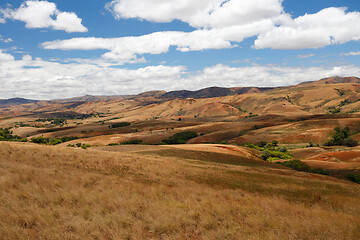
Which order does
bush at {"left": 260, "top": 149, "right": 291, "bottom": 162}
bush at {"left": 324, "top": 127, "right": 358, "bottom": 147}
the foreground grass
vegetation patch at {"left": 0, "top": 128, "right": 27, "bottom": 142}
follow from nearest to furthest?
the foreground grass < bush at {"left": 260, "top": 149, "right": 291, "bottom": 162} < bush at {"left": 324, "top": 127, "right": 358, "bottom": 147} < vegetation patch at {"left": 0, "top": 128, "right": 27, "bottom": 142}

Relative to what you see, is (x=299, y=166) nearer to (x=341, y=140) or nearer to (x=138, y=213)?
(x=138, y=213)

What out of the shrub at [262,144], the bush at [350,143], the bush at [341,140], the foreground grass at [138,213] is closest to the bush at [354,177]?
the foreground grass at [138,213]

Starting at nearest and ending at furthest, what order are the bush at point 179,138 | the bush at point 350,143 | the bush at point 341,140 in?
the bush at point 350,143, the bush at point 341,140, the bush at point 179,138

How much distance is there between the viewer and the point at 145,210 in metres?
9.40

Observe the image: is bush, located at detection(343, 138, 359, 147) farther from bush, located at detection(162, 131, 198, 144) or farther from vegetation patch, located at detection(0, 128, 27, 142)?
vegetation patch, located at detection(0, 128, 27, 142)

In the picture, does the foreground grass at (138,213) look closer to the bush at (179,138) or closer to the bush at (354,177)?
the bush at (354,177)

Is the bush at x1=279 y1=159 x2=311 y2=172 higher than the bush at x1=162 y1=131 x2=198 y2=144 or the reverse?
higher

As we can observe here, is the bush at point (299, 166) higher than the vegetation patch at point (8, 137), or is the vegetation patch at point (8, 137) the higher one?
the vegetation patch at point (8, 137)

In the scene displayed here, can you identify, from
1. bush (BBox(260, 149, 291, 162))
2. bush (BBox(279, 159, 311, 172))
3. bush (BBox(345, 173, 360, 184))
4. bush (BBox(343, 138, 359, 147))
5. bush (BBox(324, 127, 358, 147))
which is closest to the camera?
bush (BBox(345, 173, 360, 184))

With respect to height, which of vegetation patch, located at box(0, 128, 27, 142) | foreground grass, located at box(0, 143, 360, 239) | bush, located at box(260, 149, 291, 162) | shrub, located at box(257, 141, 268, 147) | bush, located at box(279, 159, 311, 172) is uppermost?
foreground grass, located at box(0, 143, 360, 239)

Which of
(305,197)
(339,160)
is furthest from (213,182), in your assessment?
(339,160)

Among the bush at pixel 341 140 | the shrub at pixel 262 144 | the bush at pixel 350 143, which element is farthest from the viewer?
the shrub at pixel 262 144

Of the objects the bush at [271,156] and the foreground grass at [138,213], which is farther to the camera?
the bush at [271,156]

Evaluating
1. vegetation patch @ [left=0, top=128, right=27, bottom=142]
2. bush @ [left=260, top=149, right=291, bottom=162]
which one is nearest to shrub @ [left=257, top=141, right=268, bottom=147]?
bush @ [left=260, top=149, right=291, bottom=162]
